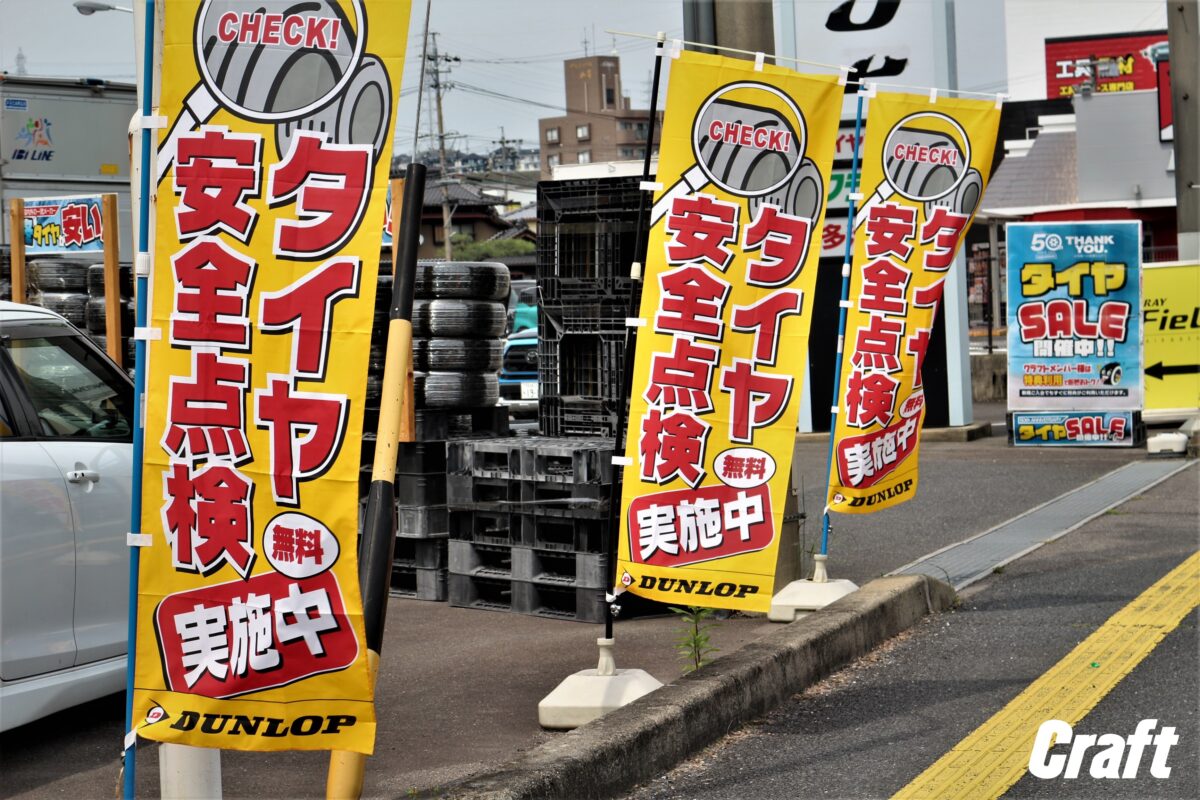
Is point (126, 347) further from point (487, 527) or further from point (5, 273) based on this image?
point (487, 527)

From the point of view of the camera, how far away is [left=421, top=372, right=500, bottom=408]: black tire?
821cm

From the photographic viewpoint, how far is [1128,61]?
198ft

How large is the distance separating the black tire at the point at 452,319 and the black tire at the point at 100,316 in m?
2.87

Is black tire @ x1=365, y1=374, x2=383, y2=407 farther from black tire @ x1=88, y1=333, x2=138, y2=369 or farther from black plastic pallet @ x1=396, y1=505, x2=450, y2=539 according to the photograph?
black tire @ x1=88, y1=333, x2=138, y2=369

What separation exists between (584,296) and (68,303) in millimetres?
4880

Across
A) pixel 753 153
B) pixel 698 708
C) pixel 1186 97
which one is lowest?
pixel 698 708

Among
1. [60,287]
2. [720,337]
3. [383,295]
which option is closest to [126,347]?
[60,287]

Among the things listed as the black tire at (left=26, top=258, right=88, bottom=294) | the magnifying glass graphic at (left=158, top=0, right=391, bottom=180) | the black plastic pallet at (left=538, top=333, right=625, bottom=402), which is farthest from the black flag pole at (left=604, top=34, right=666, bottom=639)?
the black tire at (left=26, top=258, right=88, bottom=294)

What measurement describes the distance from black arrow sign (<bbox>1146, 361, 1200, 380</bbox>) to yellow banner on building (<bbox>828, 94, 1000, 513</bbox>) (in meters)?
9.65

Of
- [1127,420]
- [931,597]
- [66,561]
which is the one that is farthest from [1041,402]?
[66,561]

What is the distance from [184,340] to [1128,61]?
63.1 meters

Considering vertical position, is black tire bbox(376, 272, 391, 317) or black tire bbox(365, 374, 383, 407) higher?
black tire bbox(376, 272, 391, 317)

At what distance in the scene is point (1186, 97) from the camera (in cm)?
1686

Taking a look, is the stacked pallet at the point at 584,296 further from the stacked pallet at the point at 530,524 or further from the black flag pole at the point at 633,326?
the black flag pole at the point at 633,326
